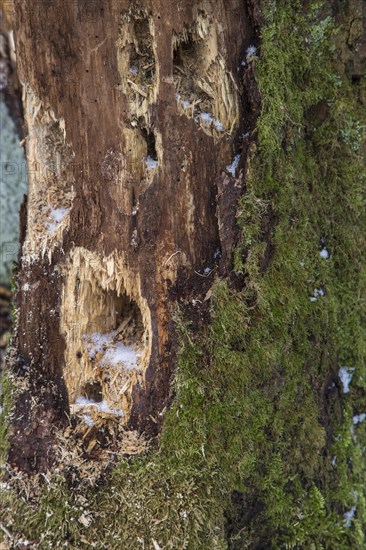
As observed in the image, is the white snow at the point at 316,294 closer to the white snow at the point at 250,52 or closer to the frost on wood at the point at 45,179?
the white snow at the point at 250,52

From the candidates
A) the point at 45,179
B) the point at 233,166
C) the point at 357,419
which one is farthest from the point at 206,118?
the point at 357,419

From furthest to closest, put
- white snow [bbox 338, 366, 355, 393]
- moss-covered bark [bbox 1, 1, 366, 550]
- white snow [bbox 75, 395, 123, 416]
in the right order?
1. white snow [bbox 338, 366, 355, 393]
2. white snow [bbox 75, 395, 123, 416]
3. moss-covered bark [bbox 1, 1, 366, 550]

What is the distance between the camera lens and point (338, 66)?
2223 millimetres

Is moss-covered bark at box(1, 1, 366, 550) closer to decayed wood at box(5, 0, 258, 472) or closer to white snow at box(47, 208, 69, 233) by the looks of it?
decayed wood at box(5, 0, 258, 472)

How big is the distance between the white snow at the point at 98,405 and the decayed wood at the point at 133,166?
Answer: 1 cm

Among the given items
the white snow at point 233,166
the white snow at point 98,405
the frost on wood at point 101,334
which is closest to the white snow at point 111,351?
the frost on wood at point 101,334

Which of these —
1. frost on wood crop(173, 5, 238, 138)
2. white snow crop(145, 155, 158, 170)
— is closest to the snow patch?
frost on wood crop(173, 5, 238, 138)

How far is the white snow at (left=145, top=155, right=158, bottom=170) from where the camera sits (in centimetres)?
207

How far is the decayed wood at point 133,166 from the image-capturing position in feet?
6.68

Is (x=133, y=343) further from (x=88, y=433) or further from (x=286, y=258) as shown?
(x=286, y=258)

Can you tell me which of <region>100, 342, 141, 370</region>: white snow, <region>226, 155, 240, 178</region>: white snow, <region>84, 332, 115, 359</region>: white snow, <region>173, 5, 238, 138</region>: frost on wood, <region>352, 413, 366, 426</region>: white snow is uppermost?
<region>173, 5, 238, 138</region>: frost on wood

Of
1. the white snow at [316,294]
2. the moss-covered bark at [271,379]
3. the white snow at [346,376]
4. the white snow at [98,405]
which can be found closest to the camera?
the moss-covered bark at [271,379]

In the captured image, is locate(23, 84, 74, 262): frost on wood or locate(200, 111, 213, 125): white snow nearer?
locate(200, 111, 213, 125): white snow

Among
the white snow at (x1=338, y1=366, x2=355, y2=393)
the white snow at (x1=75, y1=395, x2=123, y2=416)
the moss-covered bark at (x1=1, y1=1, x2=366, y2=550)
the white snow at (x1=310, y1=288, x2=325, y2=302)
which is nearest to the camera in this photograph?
the moss-covered bark at (x1=1, y1=1, x2=366, y2=550)
